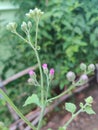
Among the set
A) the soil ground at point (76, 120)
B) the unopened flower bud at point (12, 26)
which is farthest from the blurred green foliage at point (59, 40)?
the unopened flower bud at point (12, 26)

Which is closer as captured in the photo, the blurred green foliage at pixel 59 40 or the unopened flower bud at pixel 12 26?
the unopened flower bud at pixel 12 26

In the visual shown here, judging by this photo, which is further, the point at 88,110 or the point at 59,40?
the point at 59,40

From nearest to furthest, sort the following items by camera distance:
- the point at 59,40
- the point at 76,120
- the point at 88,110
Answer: the point at 88,110
the point at 76,120
the point at 59,40

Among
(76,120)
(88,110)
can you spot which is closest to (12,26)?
(88,110)

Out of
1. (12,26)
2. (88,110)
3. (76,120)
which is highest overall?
(12,26)

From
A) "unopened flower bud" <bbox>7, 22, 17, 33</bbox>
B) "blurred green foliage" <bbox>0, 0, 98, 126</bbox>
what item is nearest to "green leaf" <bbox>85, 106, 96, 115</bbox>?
"unopened flower bud" <bbox>7, 22, 17, 33</bbox>

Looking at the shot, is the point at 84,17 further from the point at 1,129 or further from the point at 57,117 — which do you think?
the point at 1,129

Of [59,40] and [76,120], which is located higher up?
[59,40]

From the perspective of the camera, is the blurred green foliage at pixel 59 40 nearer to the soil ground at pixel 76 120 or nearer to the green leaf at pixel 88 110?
the soil ground at pixel 76 120

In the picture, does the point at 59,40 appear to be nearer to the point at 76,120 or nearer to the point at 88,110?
the point at 76,120
